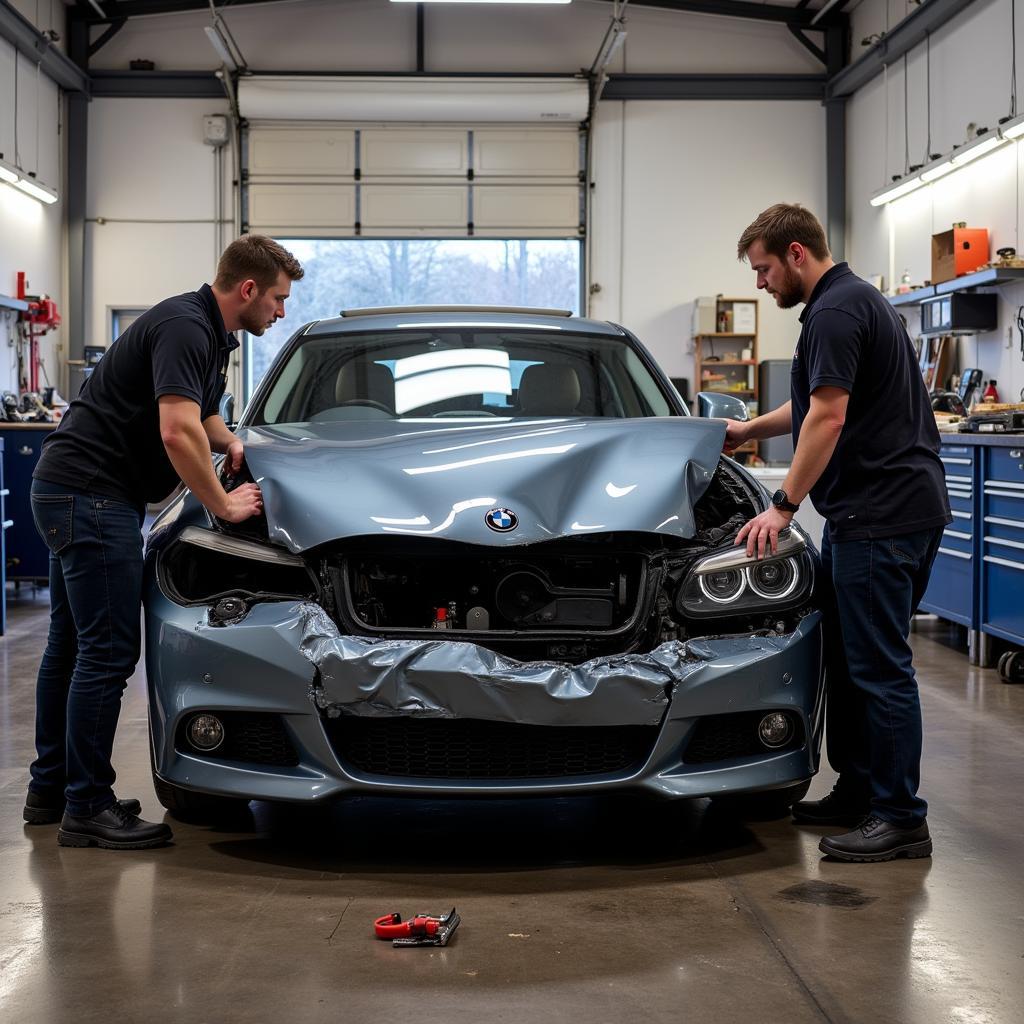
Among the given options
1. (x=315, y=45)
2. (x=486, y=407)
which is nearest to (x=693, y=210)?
(x=315, y=45)

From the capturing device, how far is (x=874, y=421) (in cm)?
292

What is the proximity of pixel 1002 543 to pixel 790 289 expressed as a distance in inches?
116

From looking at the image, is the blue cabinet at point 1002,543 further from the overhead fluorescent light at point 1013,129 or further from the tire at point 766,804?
the overhead fluorescent light at point 1013,129

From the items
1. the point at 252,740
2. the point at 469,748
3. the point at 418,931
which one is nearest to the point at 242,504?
the point at 252,740

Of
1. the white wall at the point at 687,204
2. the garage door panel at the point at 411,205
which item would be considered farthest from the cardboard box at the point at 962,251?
the garage door panel at the point at 411,205

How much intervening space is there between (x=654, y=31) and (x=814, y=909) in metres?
12.6

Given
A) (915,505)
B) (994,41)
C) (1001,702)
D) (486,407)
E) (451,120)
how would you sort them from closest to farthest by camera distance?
1. (915,505)
2. (486,407)
3. (1001,702)
4. (994,41)
5. (451,120)

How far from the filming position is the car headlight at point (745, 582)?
274 centimetres

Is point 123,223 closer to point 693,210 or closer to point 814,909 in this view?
point 693,210

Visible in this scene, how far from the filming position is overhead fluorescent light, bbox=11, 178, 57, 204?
1138 cm

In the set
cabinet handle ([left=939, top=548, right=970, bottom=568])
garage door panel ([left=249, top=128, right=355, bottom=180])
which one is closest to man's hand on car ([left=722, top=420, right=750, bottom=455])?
cabinet handle ([left=939, top=548, right=970, bottom=568])

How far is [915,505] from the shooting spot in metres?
2.89

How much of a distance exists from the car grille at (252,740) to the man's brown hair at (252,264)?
1025 millimetres

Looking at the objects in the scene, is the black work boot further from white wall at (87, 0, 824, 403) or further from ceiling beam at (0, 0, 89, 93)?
white wall at (87, 0, 824, 403)
